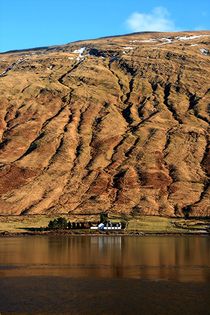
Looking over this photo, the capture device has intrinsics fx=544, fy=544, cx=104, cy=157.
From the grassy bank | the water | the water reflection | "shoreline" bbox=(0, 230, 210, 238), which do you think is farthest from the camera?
the grassy bank

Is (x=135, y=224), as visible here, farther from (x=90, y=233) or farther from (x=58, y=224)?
(x=58, y=224)

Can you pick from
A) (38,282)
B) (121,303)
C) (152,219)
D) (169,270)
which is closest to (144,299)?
(121,303)

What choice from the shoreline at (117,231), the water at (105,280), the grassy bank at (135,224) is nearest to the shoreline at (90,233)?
the shoreline at (117,231)

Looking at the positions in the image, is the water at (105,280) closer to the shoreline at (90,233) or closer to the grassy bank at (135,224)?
the shoreline at (90,233)

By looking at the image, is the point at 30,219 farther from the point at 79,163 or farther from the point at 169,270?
the point at 169,270

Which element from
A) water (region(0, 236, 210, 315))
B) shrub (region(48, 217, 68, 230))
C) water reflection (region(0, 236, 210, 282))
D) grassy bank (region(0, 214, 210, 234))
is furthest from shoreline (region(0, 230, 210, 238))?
water (region(0, 236, 210, 315))

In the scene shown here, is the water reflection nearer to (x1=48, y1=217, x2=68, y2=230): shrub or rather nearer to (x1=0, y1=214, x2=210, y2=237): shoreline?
(x1=0, y1=214, x2=210, y2=237): shoreline

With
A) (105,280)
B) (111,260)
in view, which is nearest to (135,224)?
(111,260)
